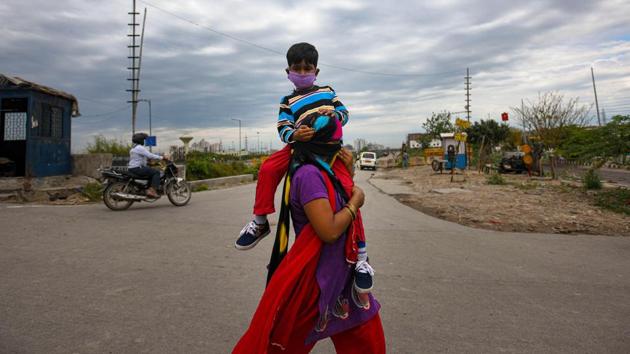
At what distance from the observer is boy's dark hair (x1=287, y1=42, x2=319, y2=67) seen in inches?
76.1

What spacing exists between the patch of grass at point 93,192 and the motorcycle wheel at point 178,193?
2591mm

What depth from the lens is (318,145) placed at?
181 cm

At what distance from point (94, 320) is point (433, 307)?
279 cm

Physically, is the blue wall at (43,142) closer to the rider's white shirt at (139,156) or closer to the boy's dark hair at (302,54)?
the rider's white shirt at (139,156)

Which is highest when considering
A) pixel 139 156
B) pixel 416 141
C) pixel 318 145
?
pixel 416 141

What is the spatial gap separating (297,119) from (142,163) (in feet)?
31.0

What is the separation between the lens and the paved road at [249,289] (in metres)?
3.21

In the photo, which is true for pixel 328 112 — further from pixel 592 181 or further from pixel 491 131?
pixel 491 131

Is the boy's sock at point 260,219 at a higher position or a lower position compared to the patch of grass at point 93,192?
higher

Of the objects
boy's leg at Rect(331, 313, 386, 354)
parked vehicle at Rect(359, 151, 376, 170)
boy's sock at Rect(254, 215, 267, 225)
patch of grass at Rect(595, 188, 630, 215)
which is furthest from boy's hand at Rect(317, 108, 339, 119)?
parked vehicle at Rect(359, 151, 376, 170)

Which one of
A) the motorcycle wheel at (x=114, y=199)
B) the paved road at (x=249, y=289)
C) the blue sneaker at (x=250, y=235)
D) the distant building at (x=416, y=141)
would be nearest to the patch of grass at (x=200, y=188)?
the motorcycle wheel at (x=114, y=199)

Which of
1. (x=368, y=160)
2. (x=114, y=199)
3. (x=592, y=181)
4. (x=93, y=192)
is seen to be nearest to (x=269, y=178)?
(x=114, y=199)

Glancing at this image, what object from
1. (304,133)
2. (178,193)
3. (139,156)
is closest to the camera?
(304,133)

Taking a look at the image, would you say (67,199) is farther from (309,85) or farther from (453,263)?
(309,85)
